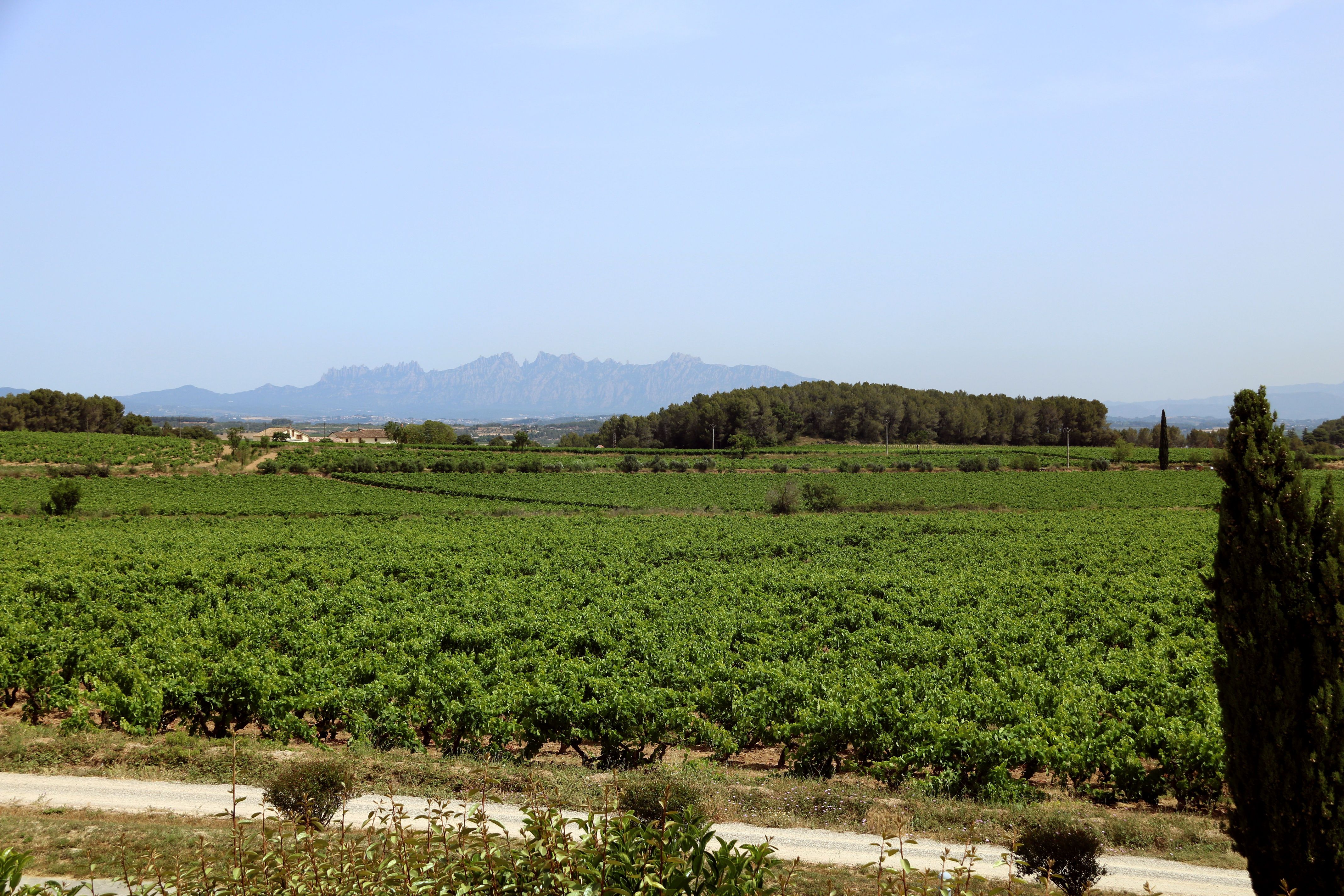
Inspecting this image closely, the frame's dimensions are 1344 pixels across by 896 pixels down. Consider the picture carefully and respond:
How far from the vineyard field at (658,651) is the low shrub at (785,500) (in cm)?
2549

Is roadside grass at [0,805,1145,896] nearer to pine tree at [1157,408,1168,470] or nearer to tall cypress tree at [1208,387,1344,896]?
tall cypress tree at [1208,387,1344,896]

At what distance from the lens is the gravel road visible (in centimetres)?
886

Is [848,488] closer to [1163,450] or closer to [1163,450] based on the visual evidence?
[1163,450]

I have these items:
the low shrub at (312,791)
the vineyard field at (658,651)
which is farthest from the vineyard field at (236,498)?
the low shrub at (312,791)

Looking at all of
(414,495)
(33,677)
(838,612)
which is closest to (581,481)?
(414,495)

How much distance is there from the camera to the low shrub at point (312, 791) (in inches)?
343

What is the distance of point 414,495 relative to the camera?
69688 mm

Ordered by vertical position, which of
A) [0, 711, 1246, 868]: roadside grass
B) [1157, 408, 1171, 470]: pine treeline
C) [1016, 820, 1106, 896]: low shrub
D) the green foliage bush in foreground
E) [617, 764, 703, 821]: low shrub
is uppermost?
[1157, 408, 1171, 470]: pine treeline

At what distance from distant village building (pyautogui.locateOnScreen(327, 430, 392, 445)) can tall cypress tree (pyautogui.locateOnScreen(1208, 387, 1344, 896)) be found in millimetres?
116297

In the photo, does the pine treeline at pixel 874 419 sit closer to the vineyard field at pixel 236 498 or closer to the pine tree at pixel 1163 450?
the pine tree at pixel 1163 450

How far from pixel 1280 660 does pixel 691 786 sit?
23.4 ft

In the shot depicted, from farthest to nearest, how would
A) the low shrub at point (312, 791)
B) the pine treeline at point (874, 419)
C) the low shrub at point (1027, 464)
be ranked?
the pine treeline at point (874, 419) < the low shrub at point (1027, 464) < the low shrub at point (312, 791)

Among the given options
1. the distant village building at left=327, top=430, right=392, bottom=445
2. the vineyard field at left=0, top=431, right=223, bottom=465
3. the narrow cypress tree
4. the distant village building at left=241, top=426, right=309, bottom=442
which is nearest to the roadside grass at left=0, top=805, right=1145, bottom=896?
the vineyard field at left=0, top=431, right=223, bottom=465

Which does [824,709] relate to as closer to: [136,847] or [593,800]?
[593,800]
